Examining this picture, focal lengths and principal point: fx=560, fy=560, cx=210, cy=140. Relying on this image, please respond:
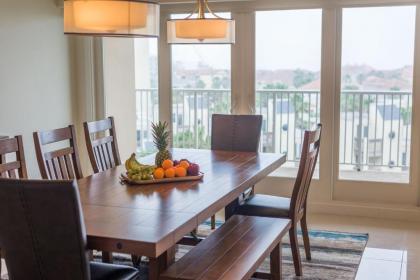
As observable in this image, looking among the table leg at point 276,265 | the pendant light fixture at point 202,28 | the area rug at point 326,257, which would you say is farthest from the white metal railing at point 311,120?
the table leg at point 276,265

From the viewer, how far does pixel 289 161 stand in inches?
223

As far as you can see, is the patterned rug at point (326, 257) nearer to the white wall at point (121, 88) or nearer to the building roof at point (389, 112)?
the building roof at point (389, 112)

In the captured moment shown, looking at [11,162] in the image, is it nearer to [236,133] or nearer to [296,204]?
[296,204]

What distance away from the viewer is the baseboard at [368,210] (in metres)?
5.02

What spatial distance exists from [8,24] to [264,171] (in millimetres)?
2700

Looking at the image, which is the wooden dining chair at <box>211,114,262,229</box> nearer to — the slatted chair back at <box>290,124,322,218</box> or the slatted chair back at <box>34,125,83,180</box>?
the slatted chair back at <box>290,124,322,218</box>

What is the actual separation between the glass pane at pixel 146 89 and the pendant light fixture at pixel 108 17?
116 inches

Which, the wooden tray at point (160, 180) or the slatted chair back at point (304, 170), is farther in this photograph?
the slatted chair back at point (304, 170)

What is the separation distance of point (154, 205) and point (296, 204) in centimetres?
124

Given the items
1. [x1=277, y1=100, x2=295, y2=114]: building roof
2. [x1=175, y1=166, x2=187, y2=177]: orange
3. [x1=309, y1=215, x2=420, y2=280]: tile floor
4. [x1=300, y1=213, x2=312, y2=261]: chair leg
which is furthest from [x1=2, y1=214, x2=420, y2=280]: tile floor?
[x1=175, y1=166, x2=187, y2=177]: orange

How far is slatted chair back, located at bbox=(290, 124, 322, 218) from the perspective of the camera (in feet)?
11.5

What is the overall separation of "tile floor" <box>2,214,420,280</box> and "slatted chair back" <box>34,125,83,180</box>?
0.84 meters

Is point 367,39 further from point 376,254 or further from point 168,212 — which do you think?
point 168,212

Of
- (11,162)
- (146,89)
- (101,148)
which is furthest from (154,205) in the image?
(146,89)
